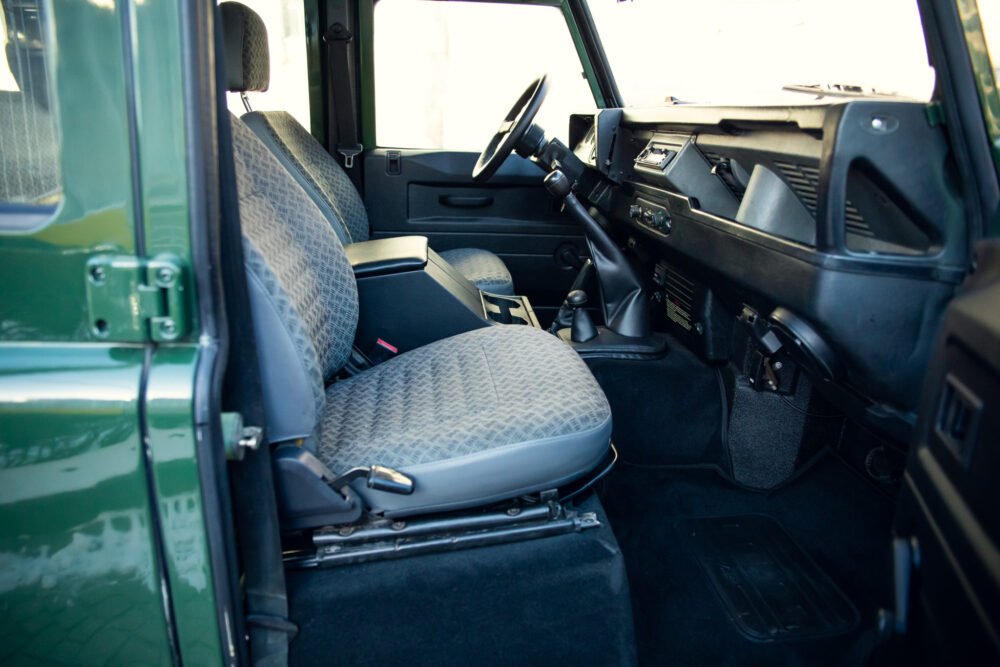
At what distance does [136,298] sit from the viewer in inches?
33.3

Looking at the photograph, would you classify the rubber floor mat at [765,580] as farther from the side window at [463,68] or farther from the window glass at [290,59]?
the window glass at [290,59]

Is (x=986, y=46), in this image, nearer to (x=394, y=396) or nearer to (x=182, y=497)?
(x=394, y=396)

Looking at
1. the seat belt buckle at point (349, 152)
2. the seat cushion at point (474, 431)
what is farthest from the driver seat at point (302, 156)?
the seat cushion at point (474, 431)

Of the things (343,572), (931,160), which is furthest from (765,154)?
(343,572)

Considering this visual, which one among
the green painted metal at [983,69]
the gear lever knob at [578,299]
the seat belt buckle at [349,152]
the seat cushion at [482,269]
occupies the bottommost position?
the gear lever knob at [578,299]

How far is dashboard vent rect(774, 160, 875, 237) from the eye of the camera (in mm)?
1269

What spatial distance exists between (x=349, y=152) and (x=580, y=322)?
1450mm

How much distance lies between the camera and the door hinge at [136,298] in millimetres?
833

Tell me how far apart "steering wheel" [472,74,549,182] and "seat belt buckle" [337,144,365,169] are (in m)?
0.86

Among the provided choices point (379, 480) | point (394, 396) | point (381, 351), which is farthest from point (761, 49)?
point (379, 480)

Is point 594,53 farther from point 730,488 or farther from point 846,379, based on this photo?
point 846,379

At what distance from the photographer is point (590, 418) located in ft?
4.20

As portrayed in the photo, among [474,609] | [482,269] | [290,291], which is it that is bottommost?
[474,609]

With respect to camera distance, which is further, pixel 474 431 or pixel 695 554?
pixel 695 554
